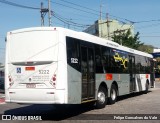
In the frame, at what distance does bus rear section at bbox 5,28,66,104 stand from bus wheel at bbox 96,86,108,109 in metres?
3.57

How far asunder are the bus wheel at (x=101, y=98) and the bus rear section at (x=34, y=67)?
3.57m

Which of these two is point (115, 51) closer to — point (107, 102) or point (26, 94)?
point (107, 102)

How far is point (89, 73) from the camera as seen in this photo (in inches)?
574

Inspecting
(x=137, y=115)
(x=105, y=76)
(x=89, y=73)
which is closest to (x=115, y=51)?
(x=105, y=76)

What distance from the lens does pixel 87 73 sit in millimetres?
14367

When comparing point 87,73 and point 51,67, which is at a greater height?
point 51,67

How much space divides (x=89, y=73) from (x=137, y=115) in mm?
2572

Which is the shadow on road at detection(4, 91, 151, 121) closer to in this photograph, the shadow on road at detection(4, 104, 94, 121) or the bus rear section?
the shadow on road at detection(4, 104, 94, 121)

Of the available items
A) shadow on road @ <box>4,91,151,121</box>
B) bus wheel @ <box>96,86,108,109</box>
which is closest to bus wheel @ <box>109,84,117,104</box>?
bus wheel @ <box>96,86,108,109</box>

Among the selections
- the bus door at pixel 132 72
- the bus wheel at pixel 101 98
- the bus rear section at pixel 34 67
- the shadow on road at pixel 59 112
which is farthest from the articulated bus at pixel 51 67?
the bus door at pixel 132 72

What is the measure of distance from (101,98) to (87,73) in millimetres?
2070

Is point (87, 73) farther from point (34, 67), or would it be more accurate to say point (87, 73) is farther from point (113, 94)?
point (113, 94)

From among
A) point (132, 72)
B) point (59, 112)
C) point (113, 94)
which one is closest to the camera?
point (59, 112)

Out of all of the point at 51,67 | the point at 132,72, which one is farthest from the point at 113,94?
the point at 51,67
